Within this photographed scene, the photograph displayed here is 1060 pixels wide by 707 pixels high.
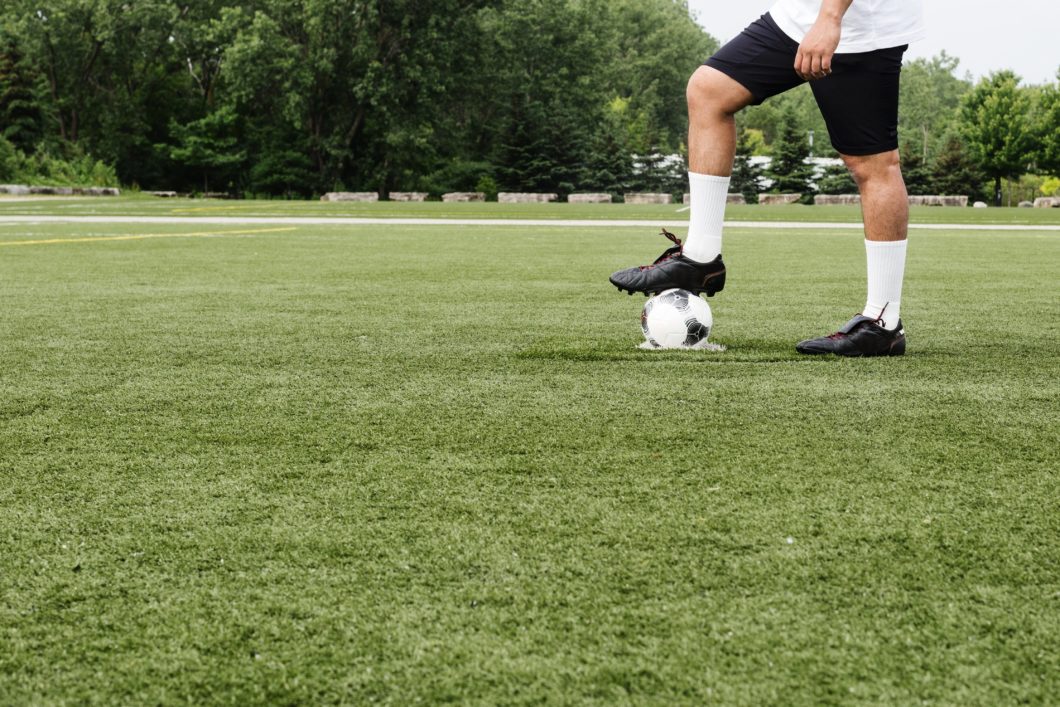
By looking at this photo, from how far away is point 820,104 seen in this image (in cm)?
402

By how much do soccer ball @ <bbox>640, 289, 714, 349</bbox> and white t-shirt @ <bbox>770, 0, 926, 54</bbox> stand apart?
111 centimetres

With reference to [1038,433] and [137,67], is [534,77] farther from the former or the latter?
[1038,433]

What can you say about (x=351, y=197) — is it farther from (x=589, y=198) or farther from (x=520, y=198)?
(x=589, y=198)

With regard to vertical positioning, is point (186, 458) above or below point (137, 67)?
below

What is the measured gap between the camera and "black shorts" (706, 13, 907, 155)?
3.96m

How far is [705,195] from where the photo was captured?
4.26m

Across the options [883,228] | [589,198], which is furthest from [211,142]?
[883,228]

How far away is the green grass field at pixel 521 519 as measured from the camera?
4.49 feet

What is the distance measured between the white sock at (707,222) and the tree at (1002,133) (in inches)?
2355

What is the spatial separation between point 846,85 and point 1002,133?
200 ft

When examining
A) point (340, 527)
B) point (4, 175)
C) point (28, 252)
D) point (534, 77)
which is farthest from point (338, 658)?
point (534, 77)

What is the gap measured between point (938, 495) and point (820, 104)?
2306 mm

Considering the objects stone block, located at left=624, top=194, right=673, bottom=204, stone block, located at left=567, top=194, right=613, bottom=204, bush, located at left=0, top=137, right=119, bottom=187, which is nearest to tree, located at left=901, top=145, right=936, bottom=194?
stone block, located at left=624, top=194, right=673, bottom=204

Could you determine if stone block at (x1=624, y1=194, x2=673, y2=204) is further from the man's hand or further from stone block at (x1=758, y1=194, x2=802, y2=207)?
the man's hand
